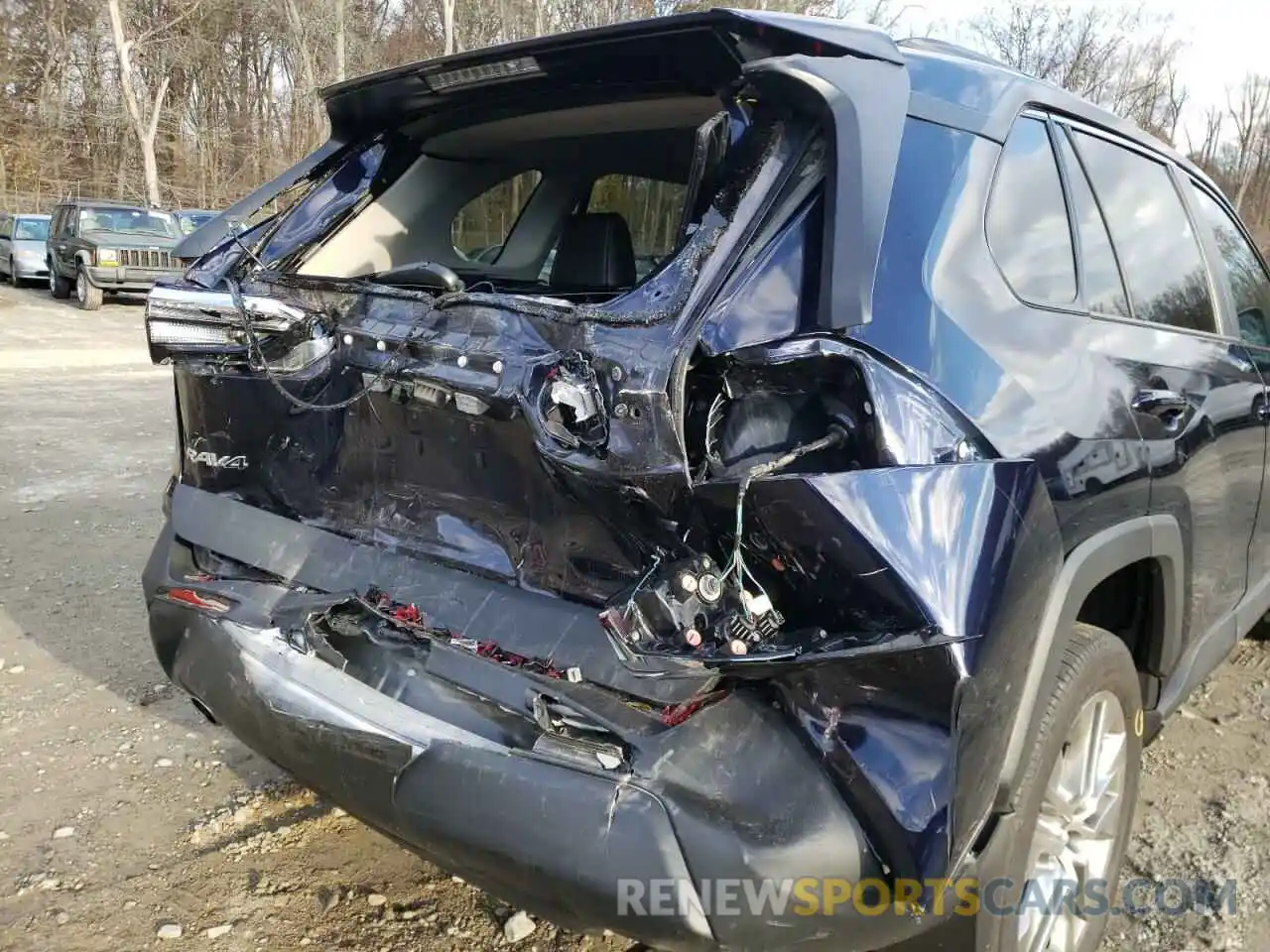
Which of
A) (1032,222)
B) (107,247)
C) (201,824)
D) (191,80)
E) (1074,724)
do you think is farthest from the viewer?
(191,80)

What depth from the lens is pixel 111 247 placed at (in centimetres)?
1756

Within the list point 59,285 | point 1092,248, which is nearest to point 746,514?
point 1092,248

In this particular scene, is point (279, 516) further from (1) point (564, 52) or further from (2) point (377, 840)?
(1) point (564, 52)

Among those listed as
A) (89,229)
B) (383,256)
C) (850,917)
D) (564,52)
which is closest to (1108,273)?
(564,52)

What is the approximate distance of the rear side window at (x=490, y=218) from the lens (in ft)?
11.6

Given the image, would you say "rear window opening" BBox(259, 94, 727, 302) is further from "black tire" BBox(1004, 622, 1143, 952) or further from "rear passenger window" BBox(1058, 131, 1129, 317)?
"black tire" BBox(1004, 622, 1143, 952)

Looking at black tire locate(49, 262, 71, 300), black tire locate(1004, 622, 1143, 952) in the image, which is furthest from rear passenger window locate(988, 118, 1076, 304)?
black tire locate(49, 262, 71, 300)

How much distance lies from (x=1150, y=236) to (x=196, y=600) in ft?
9.22

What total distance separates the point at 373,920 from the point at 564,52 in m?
2.24

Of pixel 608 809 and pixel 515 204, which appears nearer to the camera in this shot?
pixel 608 809

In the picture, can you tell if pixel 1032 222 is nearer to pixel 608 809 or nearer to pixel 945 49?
pixel 945 49

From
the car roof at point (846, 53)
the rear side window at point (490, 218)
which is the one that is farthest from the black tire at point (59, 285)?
the car roof at point (846, 53)

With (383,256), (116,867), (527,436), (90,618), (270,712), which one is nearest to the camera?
(527,436)

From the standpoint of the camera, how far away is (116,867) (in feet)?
8.95
